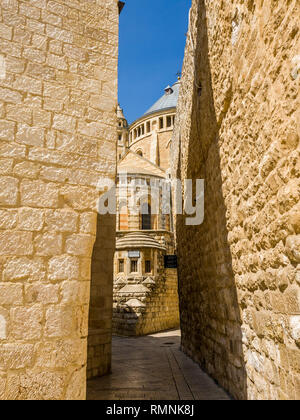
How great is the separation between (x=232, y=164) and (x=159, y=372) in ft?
14.3

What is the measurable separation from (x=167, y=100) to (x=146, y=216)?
21.5 meters

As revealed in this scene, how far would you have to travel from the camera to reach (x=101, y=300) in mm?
6449

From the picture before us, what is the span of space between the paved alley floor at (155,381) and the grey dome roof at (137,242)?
25.5 feet

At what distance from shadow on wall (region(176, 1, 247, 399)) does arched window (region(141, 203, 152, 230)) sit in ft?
43.2

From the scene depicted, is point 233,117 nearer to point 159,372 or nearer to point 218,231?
point 218,231

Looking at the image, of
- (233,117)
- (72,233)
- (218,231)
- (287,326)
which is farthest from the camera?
(218,231)

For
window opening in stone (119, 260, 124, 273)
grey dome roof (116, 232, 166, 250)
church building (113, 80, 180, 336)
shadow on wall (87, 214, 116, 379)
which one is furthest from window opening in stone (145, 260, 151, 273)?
shadow on wall (87, 214, 116, 379)

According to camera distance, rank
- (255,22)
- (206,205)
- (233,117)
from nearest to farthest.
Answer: (255,22) → (233,117) → (206,205)

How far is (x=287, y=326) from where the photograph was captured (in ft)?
7.52

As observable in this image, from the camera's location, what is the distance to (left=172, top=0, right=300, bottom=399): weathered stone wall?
7.23 feet

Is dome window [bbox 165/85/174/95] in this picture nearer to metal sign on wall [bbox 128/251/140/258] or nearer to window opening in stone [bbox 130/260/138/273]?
metal sign on wall [bbox 128/251/140/258]

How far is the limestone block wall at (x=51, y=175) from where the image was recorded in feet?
8.59

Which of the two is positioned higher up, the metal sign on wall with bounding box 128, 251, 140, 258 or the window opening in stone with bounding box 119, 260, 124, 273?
the metal sign on wall with bounding box 128, 251, 140, 258
